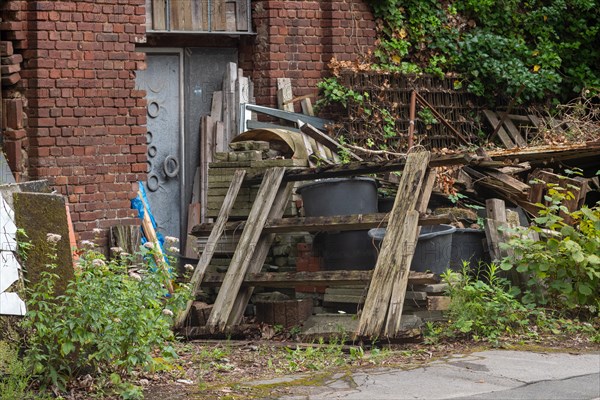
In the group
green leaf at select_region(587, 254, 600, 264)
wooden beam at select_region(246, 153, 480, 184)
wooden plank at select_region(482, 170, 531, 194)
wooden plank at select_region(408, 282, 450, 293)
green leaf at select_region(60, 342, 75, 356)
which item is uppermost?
wooden beam at select_region(246, 153, 480, 184)

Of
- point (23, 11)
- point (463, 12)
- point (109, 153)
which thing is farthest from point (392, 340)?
point (463, 12)

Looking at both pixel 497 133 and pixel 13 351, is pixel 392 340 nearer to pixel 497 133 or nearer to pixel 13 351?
pixel 13 351

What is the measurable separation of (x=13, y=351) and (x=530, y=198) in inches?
250

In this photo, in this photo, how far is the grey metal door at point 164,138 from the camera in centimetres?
1247

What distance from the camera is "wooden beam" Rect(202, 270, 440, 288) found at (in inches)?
357

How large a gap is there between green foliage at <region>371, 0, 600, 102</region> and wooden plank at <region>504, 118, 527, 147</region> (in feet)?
1.27

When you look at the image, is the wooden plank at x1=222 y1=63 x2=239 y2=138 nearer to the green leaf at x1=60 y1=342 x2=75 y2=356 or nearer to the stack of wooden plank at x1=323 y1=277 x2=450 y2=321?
the stack of wooden plank at x1=323 y1=277 x2=450 y2=321

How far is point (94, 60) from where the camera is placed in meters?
11.2

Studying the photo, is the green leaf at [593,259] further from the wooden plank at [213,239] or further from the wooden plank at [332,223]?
the wooden plank at [213,239]

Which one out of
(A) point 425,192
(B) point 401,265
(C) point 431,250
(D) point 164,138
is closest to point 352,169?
(A) point 425,192

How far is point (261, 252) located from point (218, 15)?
11.9 feet

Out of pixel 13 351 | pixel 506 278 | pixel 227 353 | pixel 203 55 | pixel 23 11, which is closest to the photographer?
pixel 13 351

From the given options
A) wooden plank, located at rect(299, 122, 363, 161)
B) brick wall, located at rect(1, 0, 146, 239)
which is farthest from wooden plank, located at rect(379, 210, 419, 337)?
brick wall, located at rect(1, 0, 146, 239)

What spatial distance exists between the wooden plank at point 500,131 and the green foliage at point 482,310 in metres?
4.47
